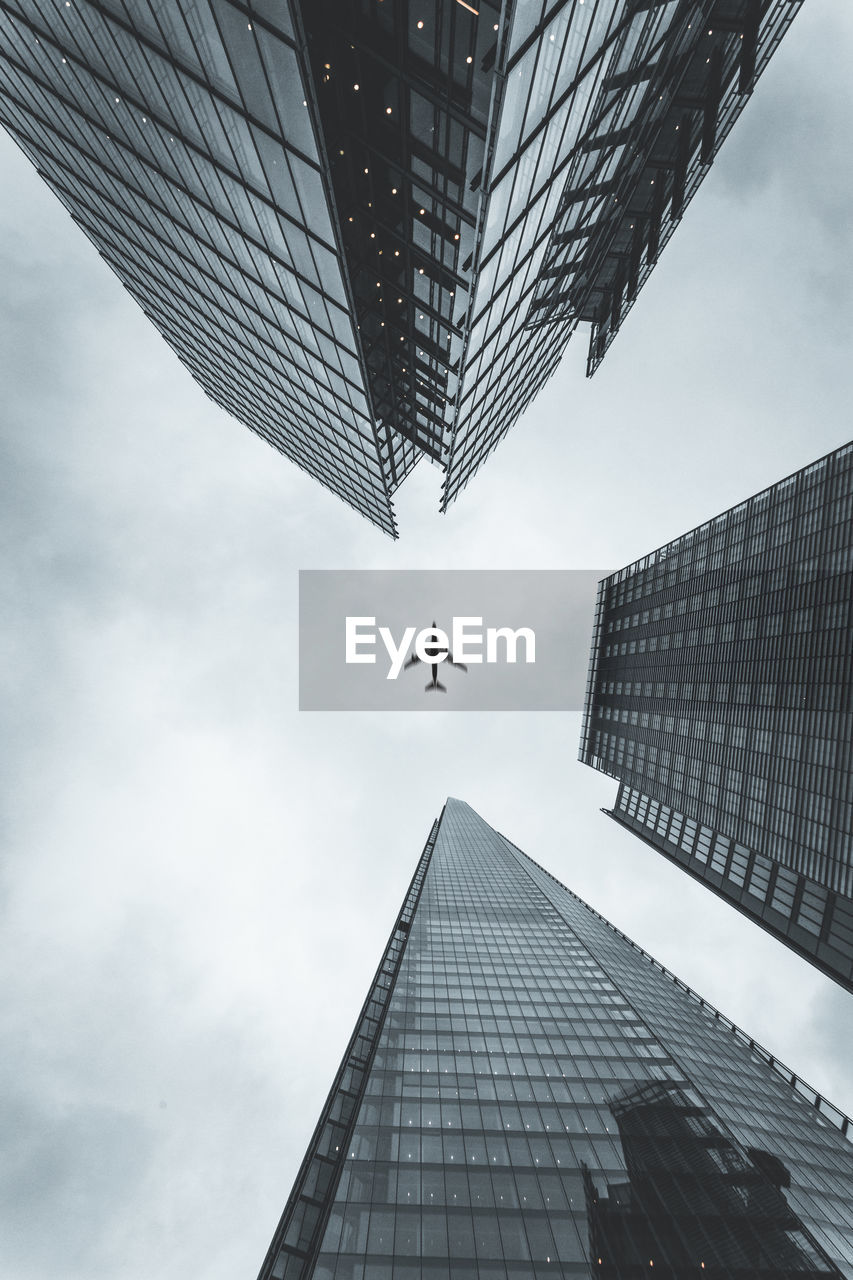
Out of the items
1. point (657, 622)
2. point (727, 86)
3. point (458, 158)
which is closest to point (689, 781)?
point (657, 622)

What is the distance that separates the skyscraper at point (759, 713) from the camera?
4597cm

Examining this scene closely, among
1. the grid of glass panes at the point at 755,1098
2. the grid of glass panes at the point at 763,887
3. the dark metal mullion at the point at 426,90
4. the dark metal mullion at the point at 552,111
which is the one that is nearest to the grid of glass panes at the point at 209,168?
the dark metal mullion at the point at 426,90

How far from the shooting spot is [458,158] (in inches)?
616

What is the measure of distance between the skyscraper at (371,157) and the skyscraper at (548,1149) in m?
34.8

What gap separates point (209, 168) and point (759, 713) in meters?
58.9

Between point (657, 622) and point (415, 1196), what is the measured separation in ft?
239

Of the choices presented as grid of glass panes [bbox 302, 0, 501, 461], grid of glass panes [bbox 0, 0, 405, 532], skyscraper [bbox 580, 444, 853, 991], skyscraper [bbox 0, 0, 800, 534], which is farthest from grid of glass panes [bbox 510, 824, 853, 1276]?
grid of glass panes [bbox 0, 0, 405, 532]

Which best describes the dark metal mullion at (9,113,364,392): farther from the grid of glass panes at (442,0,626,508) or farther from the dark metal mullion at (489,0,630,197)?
the dark metal mullion at (489,0,630,197)

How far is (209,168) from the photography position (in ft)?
60.0

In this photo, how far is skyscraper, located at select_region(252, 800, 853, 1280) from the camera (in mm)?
22016

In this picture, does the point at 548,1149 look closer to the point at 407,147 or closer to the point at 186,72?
the point at 407,147

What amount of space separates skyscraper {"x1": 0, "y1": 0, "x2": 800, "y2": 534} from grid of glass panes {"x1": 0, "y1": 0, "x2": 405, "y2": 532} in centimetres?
10

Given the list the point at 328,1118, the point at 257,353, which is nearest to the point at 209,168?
the point at 257,353

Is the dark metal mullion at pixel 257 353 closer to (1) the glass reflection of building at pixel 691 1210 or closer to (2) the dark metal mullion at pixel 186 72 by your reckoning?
(2) the dark metal mullion at pixel 186 72
